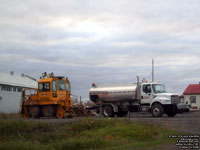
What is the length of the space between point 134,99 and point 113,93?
6.47 feet

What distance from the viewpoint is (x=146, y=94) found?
27797 mm

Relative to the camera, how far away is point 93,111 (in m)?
30.1

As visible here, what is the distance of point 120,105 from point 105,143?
1582cm

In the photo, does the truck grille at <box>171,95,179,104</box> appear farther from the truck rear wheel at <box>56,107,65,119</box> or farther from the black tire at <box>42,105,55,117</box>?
the black tire at <box>42,105,55,117</box>

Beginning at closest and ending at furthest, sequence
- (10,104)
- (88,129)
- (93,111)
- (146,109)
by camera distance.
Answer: (88,129)
(146,109)
(93,111)
(10,104)

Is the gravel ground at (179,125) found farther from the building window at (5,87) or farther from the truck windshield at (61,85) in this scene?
the building window at (5,87)

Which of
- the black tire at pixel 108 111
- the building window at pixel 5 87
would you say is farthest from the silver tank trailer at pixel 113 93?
the building window at pixel 5 87

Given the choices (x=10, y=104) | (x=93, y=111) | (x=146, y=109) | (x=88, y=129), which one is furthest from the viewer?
(x=10, y=104)

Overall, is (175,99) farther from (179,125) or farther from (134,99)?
(179,125)

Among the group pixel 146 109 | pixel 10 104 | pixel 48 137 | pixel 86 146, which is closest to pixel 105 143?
pixel 86 146

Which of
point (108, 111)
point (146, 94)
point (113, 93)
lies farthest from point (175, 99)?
point (108, 111)

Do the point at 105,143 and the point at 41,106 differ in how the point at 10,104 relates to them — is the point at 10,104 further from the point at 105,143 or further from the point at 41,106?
the point at 105,143

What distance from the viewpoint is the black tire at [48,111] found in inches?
1103

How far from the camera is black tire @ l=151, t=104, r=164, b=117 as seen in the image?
2673 cm
